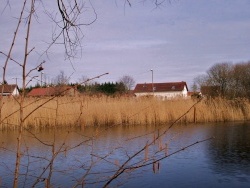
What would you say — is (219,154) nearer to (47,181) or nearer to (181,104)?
(47,181)

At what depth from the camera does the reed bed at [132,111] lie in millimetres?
11289

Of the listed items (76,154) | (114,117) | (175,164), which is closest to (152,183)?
(175,164)

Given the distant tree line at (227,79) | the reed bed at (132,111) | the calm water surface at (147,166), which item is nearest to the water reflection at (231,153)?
the calm water surface at (147,166)

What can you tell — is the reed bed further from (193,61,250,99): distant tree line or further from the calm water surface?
(193,61,250,99): distant tree line

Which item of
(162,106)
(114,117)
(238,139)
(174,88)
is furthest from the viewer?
(174,88)

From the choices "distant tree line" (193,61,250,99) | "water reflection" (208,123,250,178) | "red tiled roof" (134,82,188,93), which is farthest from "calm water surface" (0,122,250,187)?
"red tiled roof" (134,82,188,93)

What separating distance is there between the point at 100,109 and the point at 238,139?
502 cm

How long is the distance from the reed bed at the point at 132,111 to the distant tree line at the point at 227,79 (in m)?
10.5

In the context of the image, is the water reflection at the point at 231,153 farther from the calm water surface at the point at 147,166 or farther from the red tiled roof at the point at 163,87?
the red tiled roof at the point at 163,87

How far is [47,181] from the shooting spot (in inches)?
57.9

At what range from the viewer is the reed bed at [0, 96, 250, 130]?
11289mm

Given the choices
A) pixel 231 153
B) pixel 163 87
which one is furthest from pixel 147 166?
pixel 163 87

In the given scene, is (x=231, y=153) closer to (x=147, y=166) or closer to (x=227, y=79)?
(x=147, y=166)

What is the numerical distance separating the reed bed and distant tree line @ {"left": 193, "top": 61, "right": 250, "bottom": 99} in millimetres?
10501
